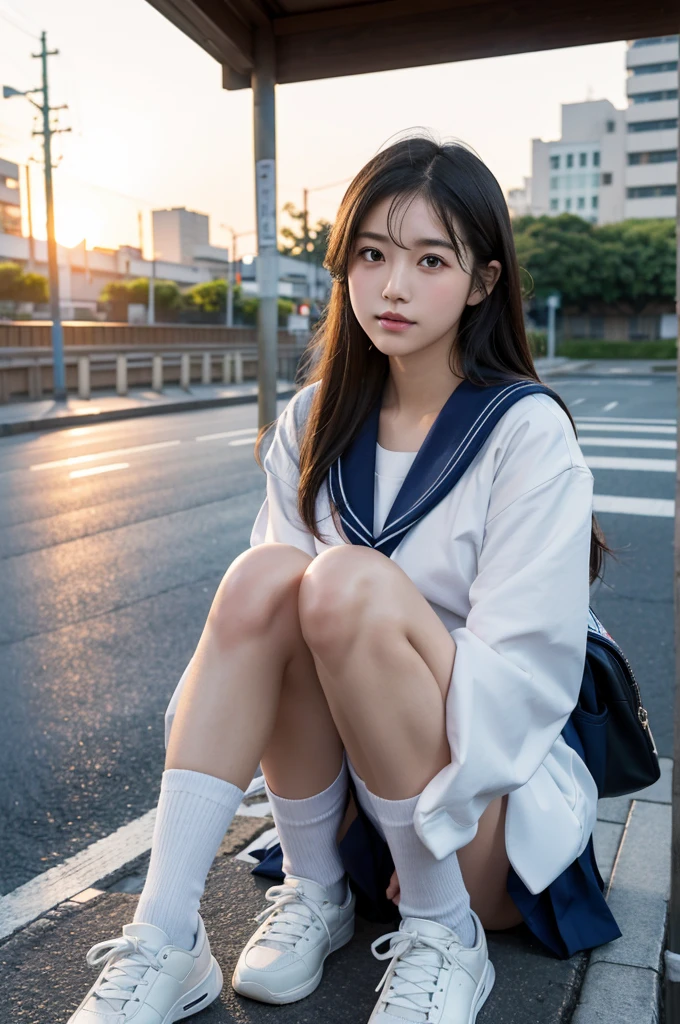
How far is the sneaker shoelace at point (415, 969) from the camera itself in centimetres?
154

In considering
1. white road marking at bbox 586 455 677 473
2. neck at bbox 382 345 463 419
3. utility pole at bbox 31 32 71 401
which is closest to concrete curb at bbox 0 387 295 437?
utility pole at bbox 31 32 71 401

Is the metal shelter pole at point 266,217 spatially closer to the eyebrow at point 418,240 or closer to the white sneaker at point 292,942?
the eyebrow at point 418,240

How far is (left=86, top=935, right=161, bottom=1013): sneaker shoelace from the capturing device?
4.91 ft

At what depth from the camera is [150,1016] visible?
1509 mm

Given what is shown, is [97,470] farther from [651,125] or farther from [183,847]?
[651,125]

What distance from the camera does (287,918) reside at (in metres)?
1.75

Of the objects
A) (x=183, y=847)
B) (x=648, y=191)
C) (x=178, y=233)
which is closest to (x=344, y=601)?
(x=183, y=847)

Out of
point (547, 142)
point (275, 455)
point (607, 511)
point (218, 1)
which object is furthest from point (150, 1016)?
point (547, 142)

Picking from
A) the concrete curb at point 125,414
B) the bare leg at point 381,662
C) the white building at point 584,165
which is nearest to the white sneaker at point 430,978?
the bare leg at point 381,662

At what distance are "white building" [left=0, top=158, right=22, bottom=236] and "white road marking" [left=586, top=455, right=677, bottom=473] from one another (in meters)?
23.7

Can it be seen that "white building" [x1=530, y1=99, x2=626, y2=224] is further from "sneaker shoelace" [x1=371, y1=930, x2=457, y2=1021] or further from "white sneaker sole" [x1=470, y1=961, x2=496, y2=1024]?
"sneaker shoelace" [x1=371, y1=930, x2=457, y2=1021]

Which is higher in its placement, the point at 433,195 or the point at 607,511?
the point at 433,195

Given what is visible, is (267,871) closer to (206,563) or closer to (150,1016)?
(150,1016)

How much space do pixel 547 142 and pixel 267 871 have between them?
96.4 metres
